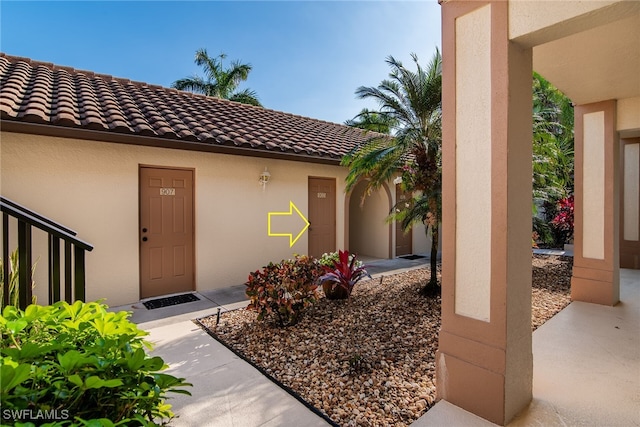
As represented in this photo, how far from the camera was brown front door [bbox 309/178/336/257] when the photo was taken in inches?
350

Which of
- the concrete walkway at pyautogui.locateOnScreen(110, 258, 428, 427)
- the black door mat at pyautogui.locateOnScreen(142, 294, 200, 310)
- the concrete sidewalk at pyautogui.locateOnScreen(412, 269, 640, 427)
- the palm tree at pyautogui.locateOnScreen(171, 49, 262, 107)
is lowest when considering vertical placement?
the concrete walkway at pyautogui.locateOnScreen(110, 258, 428, 427)

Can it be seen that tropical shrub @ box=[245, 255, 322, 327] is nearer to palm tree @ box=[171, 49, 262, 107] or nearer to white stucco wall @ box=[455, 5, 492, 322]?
white stucco wall @ box=[455, 5, 492, 322]

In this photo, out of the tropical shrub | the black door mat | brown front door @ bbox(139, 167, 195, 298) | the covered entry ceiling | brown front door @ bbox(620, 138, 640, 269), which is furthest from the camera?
brown front door @ bbox(620, 138, 640, 269)

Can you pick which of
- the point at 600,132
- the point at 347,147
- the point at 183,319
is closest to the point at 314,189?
the point at 347,147

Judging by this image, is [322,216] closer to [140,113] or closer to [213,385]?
[140,113]

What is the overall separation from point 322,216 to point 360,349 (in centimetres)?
558

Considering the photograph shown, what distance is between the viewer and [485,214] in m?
2.50

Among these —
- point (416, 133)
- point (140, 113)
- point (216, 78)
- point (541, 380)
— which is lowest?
point (541, 380)

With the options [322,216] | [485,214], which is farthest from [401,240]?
[485,214]

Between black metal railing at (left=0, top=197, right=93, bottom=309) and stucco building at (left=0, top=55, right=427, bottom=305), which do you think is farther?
stucco building at (left=0, top=55, right=427, bottom=305)

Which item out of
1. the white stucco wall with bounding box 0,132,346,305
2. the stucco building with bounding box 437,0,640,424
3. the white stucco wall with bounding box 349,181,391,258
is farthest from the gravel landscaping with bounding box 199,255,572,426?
the white stucco wall with bounding box 349,181,391,258

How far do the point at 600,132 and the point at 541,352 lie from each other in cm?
399

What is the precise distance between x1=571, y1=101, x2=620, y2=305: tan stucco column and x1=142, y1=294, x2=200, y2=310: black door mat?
7.25 m

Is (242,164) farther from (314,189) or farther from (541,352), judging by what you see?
(541,352)
